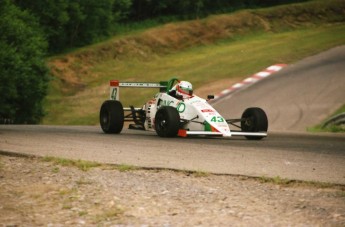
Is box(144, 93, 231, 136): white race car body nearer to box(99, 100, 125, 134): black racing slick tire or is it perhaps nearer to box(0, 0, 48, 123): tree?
box(99, 100, 125, 134): black racing slick tire

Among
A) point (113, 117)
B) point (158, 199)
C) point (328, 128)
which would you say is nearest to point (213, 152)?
point (158, 199)

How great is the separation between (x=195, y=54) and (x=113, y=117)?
3189 cm

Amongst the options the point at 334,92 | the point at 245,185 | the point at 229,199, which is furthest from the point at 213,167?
the point at 334,92

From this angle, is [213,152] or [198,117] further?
[198,117]

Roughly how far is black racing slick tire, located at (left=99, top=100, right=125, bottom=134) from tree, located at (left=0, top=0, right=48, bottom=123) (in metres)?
21.2

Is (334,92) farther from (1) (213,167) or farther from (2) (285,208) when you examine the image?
(2) (285,208)

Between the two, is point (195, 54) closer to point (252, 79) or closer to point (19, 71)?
point (19, 71)

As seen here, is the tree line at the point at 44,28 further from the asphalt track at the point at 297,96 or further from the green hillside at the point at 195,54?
the asphalt track at the point at 297,96

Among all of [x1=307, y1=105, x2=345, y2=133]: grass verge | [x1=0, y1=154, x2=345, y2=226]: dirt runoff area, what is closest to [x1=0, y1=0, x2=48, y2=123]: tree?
[x1=307, y1=105, x2=345, y2=133]: grass verge

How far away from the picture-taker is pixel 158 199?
23.8 ft

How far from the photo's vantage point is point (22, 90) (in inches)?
1566

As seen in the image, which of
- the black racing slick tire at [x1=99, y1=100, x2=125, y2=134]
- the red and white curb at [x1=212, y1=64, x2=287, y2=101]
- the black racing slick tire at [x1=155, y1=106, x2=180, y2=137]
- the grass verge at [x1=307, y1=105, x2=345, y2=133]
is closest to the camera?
the black racing slick tire at [x1=155, y1=106, x2=180, y2=137]

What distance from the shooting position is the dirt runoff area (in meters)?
6.36

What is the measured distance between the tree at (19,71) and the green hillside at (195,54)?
4.24ft
